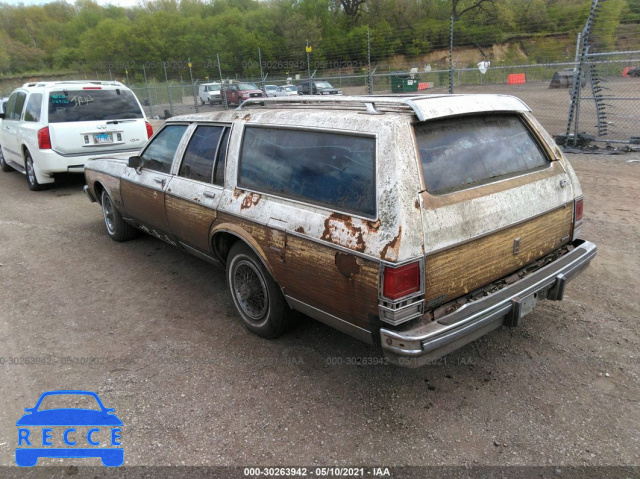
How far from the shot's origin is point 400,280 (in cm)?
245

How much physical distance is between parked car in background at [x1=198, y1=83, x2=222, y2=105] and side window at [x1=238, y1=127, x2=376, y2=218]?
27.5 metres

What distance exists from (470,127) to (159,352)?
2.82m

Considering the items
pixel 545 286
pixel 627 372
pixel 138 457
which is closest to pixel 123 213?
pixel 138 457

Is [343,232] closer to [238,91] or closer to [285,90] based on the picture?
[285,90]

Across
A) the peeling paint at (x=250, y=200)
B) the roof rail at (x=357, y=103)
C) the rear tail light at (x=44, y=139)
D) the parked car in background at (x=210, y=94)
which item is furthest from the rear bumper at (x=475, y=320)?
the parked car in background at (x=210, y=94)

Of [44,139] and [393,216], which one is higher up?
[44,139]

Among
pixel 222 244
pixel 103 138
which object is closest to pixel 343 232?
pixel 222 244

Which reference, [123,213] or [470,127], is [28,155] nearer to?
[123,213]

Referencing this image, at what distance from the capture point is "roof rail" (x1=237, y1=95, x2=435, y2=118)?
111 inches

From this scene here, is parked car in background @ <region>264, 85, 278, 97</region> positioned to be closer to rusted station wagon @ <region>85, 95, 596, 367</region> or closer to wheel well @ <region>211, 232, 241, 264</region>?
rusted station wagon @ <region>85, 95, 596, 367</region>

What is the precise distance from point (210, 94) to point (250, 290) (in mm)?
28804

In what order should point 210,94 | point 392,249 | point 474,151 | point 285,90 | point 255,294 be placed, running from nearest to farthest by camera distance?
point 392,249, point 474,151, point 255,294, point 285,90, point 210,94

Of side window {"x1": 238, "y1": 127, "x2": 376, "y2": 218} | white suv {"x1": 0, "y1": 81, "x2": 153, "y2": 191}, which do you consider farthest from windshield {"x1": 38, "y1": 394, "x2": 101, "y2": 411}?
white suv {"x1": 0, "y1": 81, "x2": 153, "y2": 191}

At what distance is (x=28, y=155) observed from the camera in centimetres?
891
